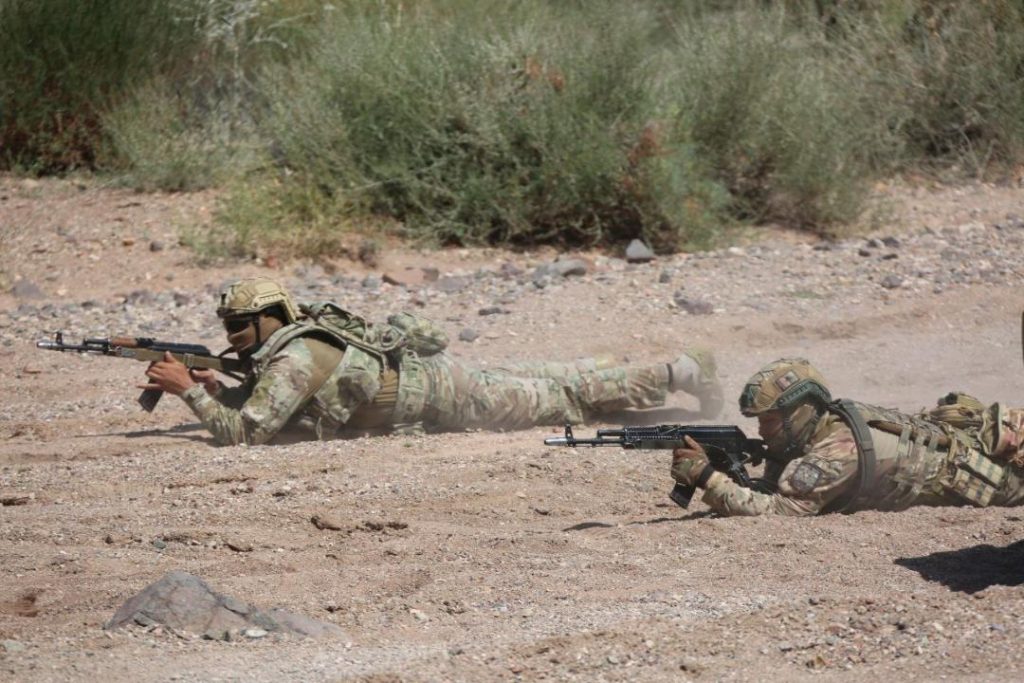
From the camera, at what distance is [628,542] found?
5992 mm

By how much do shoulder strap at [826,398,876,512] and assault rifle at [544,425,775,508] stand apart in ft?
1.16

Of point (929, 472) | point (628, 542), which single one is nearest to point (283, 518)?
point (628, 542)

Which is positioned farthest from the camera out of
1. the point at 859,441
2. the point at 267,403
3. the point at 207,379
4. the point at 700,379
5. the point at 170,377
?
the point at 700,379

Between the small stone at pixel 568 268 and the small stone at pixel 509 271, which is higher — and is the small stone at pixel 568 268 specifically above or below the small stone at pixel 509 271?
above

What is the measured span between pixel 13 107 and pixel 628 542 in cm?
895

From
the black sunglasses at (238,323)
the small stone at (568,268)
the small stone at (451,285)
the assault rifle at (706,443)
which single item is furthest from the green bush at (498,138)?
the assault rifle at (706,443)

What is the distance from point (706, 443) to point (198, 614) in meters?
2.26

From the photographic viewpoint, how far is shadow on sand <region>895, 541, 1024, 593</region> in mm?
5344

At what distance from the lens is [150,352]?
763cm

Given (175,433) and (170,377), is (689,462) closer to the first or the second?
(170,377)

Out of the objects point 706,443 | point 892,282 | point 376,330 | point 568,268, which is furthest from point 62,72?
point 706,443

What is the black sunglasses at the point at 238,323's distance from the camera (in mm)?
7477

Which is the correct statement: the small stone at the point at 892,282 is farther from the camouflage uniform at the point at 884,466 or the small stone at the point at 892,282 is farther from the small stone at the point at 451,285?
the camouflage uniform at the point at 884,466

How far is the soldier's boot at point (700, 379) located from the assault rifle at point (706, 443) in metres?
1.88
